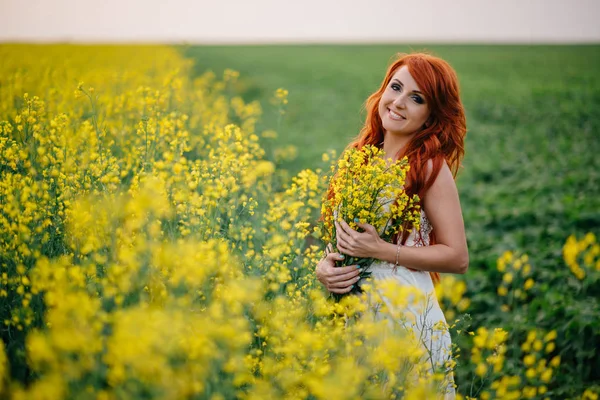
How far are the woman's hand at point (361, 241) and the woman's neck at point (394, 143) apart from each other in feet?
1.86

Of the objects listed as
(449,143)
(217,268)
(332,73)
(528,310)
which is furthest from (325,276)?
(332,73)

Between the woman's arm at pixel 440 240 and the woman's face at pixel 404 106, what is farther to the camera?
the woman's face at pixel 404 106

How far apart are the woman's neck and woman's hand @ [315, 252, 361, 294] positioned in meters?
0.69

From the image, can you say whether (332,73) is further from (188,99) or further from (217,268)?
(217,268)

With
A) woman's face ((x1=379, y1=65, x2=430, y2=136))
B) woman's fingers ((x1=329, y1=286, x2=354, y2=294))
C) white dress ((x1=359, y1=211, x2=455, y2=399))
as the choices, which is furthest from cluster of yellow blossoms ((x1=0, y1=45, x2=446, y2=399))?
woman's face ((x1=379, y1=65, x2=430, y2=136))

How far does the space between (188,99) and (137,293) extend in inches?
192

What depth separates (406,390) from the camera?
200 cm

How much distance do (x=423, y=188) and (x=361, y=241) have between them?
432mm

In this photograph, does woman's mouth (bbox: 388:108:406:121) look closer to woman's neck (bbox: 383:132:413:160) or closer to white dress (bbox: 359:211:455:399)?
woman's neck (bbox: 383:132:413:160)

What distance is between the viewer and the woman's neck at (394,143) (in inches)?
111

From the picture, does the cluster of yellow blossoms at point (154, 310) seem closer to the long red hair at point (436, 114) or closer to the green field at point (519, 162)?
the long red hair at point (436, 114)

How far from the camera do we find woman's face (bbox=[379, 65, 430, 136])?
2686mm

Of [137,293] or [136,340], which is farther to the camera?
[137,293]

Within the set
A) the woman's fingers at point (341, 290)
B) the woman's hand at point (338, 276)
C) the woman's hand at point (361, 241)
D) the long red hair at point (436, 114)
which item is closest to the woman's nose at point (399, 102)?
the long red hair at point (436, 114)
